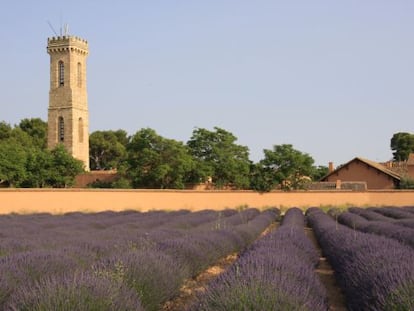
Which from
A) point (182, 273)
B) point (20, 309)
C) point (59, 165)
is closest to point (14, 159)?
point (59, 165)

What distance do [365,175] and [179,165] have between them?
14.6m

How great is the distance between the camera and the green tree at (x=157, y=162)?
111ft

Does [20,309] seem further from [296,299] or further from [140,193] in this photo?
[140,193]

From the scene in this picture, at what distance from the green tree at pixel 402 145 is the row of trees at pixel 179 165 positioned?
115ft

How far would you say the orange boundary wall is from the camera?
2444 cm

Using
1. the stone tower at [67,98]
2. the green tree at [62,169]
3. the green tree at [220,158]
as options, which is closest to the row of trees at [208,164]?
the green tree at [220,158]

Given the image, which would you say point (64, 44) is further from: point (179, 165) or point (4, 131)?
point (179, 165)

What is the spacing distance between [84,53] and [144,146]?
1733 cm

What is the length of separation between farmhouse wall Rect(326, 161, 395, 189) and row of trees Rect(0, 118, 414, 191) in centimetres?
640

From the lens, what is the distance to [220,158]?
36.2 meters

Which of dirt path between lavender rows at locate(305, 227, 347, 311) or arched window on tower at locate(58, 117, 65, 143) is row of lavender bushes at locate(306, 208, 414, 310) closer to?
dirt path between lavender rows at locate(305, 227, 347, 311)

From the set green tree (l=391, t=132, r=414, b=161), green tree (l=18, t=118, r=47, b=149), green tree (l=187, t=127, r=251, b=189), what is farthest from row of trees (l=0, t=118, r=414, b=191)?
green tree (l=391, t=132, r=414, b=161)

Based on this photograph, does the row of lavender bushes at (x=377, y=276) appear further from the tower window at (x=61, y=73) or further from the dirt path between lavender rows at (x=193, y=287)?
the tower window at (x=61, y=73)

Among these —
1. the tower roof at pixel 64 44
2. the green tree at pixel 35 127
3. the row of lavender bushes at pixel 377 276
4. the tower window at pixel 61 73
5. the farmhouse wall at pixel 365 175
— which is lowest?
the row of lavender bushes at pixel 377 276
